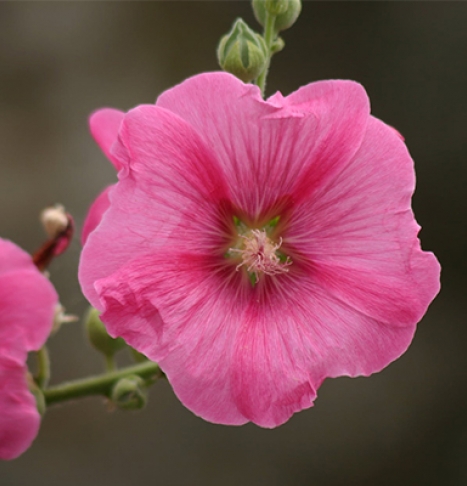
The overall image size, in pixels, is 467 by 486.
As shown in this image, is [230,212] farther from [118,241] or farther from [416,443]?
[416,443]

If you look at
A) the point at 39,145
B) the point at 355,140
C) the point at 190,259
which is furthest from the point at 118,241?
the point at 39,145

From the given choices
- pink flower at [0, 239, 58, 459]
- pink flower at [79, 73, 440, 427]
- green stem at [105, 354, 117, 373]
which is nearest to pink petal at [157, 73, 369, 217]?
pink flower at [79, 73, 440, 427]

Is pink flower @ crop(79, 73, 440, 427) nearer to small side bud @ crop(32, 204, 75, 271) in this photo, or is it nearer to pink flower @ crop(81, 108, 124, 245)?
pink flower @ crop(81, 108, 124, 245)

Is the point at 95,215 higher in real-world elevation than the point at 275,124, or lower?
lower

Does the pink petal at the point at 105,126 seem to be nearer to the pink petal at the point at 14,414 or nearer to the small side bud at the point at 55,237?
the small side bud at the point at 55,237

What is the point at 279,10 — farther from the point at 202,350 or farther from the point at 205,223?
the point at 202,350

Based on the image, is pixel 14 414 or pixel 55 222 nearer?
pixel 14 414

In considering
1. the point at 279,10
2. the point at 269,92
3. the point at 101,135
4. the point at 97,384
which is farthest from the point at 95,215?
the point at 269,92
